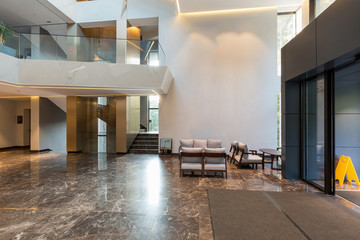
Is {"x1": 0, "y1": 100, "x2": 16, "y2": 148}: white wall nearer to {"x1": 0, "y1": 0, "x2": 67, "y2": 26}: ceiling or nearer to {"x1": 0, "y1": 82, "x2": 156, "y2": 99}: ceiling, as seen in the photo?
{"x1": 0, "y1": 82, "x2": 156, "y2": 99}: ceiling

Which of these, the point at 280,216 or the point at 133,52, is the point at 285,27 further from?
the point at 280,216

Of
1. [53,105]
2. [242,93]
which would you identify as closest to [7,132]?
[53,105]

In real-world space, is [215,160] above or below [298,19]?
below

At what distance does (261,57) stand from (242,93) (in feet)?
6.67

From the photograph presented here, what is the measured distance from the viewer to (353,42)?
9.71 ft

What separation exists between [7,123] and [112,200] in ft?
40.3

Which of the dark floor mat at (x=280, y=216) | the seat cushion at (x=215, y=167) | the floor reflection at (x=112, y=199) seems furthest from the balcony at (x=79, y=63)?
the dark floor mat at (x=280, y=216)

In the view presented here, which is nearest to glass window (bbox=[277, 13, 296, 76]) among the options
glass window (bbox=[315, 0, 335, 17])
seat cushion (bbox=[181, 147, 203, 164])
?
glass window (bbox=[315, 0, 335, 17])

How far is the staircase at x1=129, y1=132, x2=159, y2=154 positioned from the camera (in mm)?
9844

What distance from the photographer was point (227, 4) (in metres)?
8.40

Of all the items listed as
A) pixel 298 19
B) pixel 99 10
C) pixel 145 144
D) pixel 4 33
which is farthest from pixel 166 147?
pixel 298 19

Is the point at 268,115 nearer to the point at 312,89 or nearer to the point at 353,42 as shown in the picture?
the point at 312,89

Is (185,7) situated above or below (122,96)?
above

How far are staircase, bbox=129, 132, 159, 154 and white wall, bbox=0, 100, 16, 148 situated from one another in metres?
8.42
